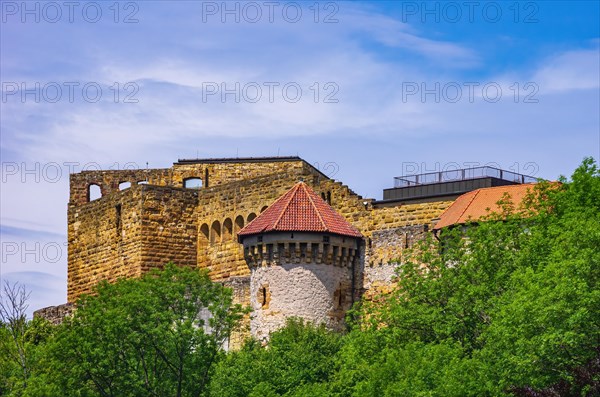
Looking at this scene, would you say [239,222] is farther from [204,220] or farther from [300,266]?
[300,266]

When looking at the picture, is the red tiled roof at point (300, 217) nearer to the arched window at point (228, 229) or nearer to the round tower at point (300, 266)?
the round tower at point (300, 266)

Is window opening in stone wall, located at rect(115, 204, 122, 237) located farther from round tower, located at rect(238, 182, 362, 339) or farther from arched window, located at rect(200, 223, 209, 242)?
round tower, located at rect(238, 182, 362, 339)

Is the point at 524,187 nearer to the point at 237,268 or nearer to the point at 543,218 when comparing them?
the point at 543,218

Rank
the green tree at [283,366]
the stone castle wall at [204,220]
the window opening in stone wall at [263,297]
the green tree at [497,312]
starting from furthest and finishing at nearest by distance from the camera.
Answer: the stone castle wall at [204,220]
the window opening in stone wall at [263,297]
the green tree at [283,366]
the green tree at [497,312]

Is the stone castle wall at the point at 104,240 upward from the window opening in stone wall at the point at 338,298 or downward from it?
upward

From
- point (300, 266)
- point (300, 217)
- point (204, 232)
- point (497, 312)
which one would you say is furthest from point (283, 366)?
point (204, 232)

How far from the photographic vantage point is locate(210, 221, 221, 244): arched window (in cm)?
8200

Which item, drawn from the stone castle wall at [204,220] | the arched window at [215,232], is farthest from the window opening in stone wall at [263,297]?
the arched window at [215,232]

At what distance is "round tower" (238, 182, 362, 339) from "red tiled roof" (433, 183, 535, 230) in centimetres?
359

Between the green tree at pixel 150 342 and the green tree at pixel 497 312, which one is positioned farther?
the green tree at pixel 150 342

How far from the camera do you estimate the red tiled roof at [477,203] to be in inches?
2747

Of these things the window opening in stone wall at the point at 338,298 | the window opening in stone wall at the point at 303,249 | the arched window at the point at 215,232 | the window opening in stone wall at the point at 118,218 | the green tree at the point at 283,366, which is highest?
the window opening in stone wall at the point at 118,218

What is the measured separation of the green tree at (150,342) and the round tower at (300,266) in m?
4.61

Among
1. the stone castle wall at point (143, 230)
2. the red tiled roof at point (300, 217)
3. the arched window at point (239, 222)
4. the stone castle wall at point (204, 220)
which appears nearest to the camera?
the red tiled roof at point (300, 217)
